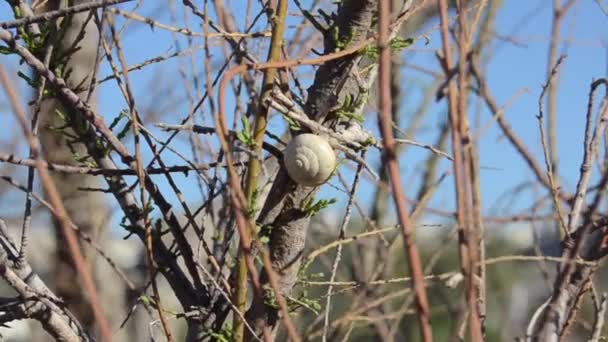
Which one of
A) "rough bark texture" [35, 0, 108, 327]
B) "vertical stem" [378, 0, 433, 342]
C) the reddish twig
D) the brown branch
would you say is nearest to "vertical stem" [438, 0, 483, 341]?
"vertical stem" [378, 0, 433, 342]

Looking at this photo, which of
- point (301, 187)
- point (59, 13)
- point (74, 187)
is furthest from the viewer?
point (74, 187)

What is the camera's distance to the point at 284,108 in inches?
39.5

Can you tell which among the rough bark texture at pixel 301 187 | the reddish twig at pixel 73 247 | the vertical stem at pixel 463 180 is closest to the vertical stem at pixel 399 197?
the vertical stem at pixel 463 180

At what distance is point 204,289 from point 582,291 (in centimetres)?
46

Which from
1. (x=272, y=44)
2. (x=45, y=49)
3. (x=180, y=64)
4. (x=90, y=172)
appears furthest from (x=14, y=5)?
(x=180, y=64)

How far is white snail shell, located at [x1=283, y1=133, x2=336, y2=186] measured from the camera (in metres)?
0.96

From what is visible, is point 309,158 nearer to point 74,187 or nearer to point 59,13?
point 59,13

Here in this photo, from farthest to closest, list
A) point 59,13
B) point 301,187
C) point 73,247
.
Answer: point 301,187
point 59,13
point 73,247

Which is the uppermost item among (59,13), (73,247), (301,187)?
(59,13)

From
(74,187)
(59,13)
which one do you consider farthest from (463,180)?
(74,187)

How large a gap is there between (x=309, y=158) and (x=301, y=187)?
133mm

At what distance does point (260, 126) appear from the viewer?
981mm

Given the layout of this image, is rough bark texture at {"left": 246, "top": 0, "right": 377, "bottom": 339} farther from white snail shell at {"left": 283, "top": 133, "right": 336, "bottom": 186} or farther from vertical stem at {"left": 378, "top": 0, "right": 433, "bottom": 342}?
vertical stem at {"left": 378, "top": 0, "right": 433, "bottom": 342}

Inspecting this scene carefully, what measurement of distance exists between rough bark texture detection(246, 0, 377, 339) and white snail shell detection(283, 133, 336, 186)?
3.6 inches
